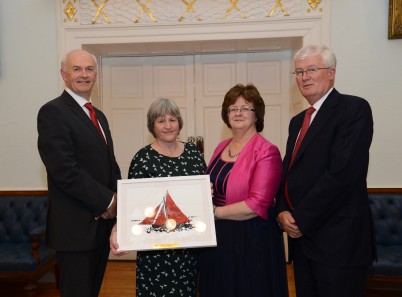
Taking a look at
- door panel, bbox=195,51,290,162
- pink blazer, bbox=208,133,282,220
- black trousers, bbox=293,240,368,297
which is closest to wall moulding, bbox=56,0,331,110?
door panel, bbox=195,51,290,162

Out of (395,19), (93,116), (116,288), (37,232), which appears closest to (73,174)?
(93,116)

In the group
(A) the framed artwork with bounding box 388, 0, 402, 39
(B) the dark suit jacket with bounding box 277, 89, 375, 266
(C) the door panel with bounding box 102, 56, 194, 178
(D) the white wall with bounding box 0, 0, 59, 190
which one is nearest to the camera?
(B) the dark suit jacket with bounding box 277, 89, 375, 266

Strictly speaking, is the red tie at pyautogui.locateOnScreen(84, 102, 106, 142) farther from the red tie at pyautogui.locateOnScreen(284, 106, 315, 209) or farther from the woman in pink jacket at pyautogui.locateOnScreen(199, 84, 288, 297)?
the red tie at pyautogui.locateOnScreen(284, 106, 315, 209)

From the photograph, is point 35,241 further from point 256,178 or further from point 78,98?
point 256,178

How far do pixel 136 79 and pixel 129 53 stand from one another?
0.34 meters

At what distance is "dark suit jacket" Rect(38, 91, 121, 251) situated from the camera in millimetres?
2211

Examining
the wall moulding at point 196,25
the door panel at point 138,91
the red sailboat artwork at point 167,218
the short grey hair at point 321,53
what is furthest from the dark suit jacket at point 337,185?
the door panel at point 138,91

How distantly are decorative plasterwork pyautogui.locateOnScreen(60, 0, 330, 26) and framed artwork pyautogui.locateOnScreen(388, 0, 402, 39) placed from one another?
27.7 inches

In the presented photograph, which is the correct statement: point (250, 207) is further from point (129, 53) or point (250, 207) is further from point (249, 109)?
point (129, 53)

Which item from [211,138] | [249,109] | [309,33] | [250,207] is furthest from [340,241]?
[211,138]

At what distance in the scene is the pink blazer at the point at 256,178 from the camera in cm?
228

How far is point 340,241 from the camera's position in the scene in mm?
2051

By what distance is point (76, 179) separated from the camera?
2.20 m

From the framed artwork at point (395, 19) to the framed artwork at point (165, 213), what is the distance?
2.93m
